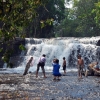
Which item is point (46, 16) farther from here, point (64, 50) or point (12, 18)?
point (12, 18)

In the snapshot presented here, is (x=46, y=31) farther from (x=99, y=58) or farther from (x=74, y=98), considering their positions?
(x=74, y=98)

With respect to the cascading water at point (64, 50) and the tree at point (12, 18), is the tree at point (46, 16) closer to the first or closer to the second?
the cascading water at point (64, 50)

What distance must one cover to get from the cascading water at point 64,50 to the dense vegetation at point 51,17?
2.92 m

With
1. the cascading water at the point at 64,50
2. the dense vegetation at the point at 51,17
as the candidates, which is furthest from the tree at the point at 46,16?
the cascading water at the point at 64,50

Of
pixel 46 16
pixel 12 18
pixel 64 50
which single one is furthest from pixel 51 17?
pixel 12 18

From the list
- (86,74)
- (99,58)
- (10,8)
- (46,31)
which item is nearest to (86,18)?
(46,31)

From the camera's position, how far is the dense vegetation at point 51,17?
6941 millimetres

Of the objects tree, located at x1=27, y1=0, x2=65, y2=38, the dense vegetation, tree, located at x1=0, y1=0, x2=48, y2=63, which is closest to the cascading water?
the dense vegetation

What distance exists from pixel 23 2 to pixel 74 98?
513 cm

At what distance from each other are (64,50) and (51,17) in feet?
75.8

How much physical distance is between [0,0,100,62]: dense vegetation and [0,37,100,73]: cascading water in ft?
9.58

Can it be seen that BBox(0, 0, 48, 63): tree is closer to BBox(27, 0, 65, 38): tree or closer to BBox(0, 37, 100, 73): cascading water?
BBox(0, 37, 100, 73): cascading water

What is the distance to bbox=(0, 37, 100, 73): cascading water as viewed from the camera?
36.2 metres

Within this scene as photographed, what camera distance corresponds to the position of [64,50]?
38531 mm
